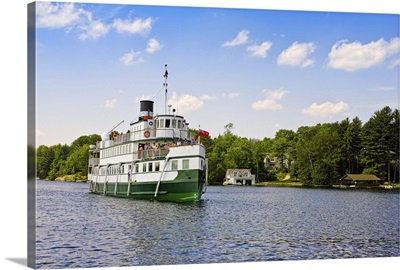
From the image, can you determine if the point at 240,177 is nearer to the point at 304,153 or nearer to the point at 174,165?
the point at 304,153

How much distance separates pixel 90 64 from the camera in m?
14.8

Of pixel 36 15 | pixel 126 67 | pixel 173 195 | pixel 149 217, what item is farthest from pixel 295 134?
pixel 36 15

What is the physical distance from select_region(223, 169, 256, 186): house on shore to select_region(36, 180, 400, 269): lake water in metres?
9.41

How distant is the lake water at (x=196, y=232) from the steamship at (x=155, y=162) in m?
0.90

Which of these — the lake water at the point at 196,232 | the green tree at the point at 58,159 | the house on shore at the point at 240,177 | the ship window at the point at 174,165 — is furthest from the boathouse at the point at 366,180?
the green tree at the point at 58,159

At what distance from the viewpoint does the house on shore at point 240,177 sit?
1458 inches

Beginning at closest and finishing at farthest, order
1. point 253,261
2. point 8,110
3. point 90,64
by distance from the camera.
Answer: point 8,110 → point 253,261 → point 90,64

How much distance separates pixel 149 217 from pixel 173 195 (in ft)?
20.2

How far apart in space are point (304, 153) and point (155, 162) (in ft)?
44.4

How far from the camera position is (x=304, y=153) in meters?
37.0

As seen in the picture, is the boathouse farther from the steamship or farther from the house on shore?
the house on shore

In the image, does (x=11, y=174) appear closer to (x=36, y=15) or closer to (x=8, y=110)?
(x=8, y=110)

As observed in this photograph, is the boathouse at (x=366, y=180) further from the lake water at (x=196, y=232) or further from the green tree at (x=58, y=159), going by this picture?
the green tree at (x=58, y=159)

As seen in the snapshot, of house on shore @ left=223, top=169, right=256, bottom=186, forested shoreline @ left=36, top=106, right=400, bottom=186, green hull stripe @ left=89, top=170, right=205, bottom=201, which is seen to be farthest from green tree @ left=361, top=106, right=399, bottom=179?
house on shore @ left=223, top=169, right=256, bottom=186
